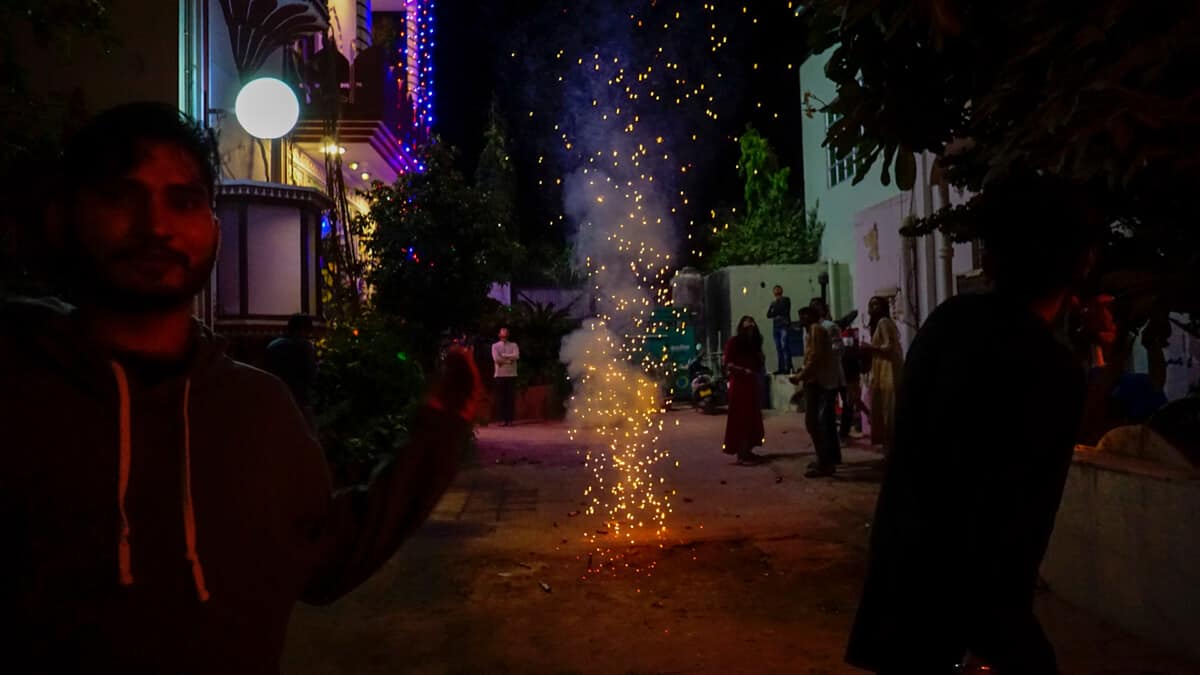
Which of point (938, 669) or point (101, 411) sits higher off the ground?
point (101, 411)

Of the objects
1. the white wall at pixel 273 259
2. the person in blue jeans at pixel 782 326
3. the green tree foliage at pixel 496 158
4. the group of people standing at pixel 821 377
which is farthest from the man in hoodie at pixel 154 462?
the green tree foliage at pixel 496 158

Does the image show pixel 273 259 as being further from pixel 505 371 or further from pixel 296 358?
pixel 505 371

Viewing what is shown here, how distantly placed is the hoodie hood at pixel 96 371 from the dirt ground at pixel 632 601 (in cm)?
330

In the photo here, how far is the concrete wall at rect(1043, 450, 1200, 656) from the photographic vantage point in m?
4.33

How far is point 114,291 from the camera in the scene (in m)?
1.55

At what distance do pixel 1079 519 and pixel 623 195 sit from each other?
2629 centimetres

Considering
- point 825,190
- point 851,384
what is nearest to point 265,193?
point 851,384

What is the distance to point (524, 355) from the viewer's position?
20141 millimetres

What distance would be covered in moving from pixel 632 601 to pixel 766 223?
20705 mm

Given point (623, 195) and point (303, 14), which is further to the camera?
point (623, 195)

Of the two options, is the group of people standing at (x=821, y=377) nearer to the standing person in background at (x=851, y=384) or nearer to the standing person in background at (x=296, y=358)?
the standing person in background at (x=851, y=384)

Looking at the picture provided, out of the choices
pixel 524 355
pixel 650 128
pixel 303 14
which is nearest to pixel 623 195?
pixel 650 128

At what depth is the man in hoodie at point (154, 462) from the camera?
144cm

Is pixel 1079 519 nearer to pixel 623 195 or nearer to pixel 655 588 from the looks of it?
pixel 655 588
